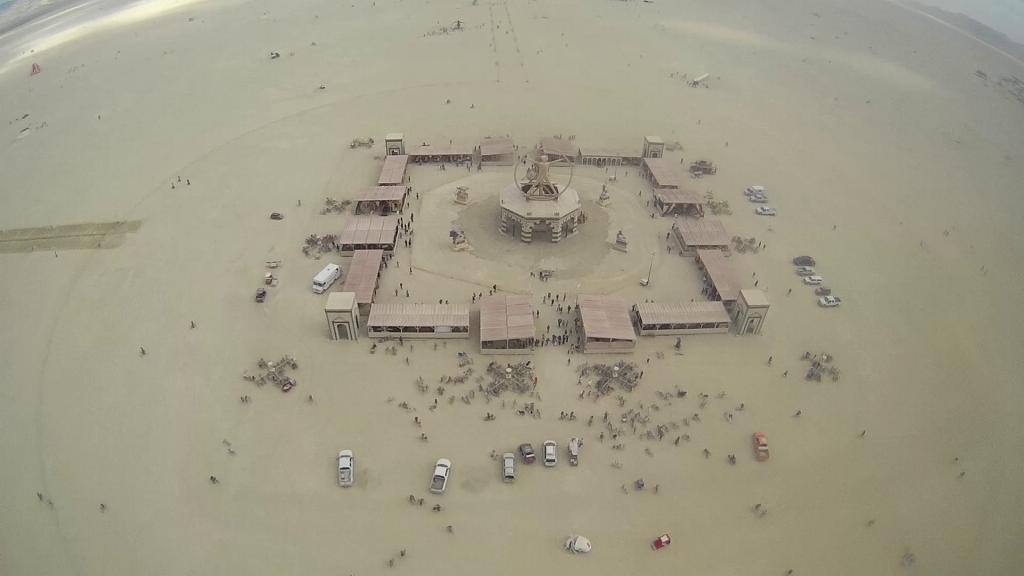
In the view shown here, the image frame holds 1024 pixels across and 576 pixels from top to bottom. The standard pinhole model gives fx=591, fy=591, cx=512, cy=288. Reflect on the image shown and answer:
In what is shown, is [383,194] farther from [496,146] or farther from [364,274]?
[496,146]

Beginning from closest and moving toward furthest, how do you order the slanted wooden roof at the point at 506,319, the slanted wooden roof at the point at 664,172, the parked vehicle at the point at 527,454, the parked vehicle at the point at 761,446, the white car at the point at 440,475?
the white car at the point at 440,475
the parked vehicle at the point at 527,454
the parked vehicle at the point at 761,446
the slanted wooden roof at the point at 506,319
the slanted wooden roof at the point at 664,172

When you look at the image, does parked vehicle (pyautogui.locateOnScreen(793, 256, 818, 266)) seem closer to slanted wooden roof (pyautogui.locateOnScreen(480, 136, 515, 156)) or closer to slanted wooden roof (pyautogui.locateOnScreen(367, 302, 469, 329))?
slanted wooden roof (pyautogui.locateOnScreen(367, 302, 469, 329))

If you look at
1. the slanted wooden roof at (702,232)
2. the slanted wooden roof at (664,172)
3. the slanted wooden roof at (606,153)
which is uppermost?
the slanted wooden roof at (606,153)

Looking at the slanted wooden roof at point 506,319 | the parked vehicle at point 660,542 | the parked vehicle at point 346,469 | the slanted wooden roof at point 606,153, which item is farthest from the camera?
the slanted wooden roof at point 606,153

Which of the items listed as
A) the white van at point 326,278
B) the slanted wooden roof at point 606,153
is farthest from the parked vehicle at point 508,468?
the slanted wooden roof at point 606,153

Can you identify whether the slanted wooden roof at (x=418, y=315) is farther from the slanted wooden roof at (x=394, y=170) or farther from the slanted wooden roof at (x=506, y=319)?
the slanted wooden roof at (x=394, y=170)

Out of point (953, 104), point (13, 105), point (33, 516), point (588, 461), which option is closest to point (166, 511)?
point (33, 516)

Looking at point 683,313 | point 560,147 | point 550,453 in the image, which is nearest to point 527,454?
point 550,453
